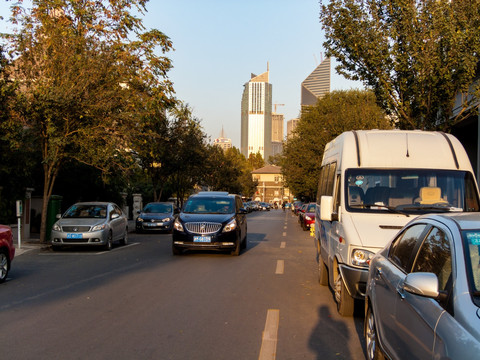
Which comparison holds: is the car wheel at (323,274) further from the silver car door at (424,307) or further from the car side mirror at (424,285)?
the car side mirror at (424,285)

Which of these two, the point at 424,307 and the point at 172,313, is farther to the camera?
the point at 172,313

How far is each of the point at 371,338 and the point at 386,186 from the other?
10.4 feet

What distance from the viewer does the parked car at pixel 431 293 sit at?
295 centimetres

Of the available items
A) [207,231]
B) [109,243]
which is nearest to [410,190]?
[207,231]

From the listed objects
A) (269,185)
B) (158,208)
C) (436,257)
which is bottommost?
(158,208)

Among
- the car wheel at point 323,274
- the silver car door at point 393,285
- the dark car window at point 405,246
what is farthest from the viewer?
the car wheel at point 323,274

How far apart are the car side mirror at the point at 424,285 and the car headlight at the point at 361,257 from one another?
2947 millimetres

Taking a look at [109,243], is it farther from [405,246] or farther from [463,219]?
[463,219]

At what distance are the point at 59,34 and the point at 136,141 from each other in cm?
443

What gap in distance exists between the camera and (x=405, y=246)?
448 centimetres

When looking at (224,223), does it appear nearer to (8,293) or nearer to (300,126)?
(8,293)

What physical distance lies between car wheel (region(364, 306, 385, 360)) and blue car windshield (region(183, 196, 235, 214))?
10.1 meters

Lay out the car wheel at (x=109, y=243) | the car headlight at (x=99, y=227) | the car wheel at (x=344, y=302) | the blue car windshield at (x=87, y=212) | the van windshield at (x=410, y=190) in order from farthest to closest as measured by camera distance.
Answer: the blue car windshield at (x=87, y=212) < the car wheel at (x=109, y=243) < the car headlight at (x=99, y=227) < the van windshield at (x=410, y=190) < the car wheel at (x=344, y=302)

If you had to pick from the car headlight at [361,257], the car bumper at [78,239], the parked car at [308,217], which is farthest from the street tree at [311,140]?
the car headlight at [361,257]
